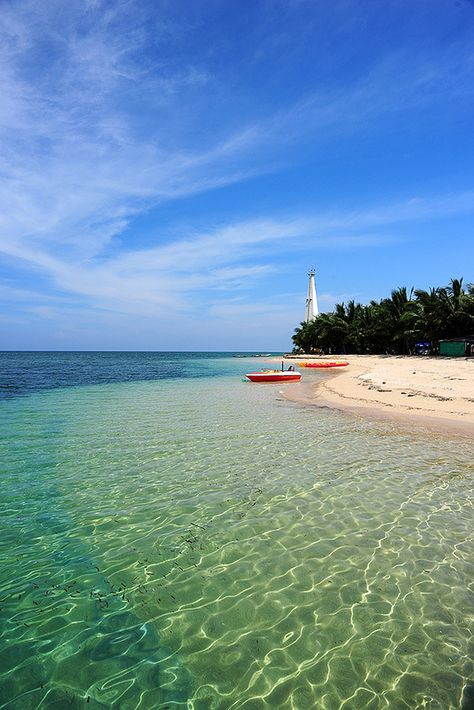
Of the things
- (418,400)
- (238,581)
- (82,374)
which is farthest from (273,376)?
(238,581)

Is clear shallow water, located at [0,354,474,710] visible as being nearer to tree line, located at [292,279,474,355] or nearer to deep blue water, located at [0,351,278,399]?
deep blue water, located at [0,351,278,399]

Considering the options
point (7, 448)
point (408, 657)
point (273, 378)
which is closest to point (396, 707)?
point (408, 657)

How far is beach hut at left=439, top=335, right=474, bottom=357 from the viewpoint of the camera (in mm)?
50219

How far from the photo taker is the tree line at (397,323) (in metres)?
54.9

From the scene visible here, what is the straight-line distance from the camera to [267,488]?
8.61 meters

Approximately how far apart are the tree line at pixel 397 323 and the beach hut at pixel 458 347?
12.5 ft

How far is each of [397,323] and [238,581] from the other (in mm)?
67563

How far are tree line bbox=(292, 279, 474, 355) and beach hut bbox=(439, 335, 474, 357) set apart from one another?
149 inches

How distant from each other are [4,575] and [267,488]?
4.97 m

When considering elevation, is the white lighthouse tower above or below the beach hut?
above

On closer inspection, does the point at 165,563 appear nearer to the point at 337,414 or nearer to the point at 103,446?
the point at 103,446

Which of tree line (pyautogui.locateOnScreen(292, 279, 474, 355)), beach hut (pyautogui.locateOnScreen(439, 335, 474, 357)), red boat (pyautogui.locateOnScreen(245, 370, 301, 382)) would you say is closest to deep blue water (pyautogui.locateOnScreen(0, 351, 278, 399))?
red boat (pyautogui.locateOnScreen(245, 370, 301, 382))

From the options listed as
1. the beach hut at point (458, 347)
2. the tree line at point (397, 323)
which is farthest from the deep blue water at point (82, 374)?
the beach hut at point (458, 347)

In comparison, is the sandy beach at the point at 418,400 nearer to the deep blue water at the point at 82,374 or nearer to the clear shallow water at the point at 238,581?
the clear shallow water at the point at 238,581
